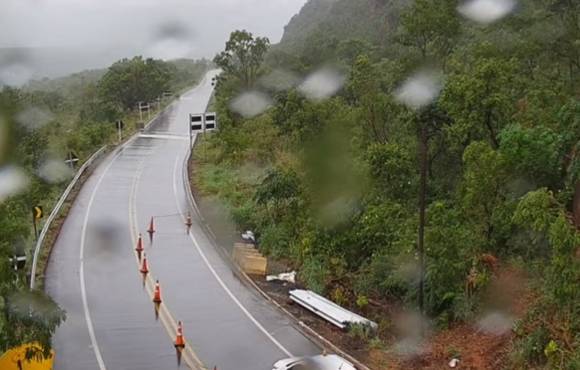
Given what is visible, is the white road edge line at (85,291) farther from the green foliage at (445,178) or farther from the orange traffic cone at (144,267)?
the green foliage at (445,178)

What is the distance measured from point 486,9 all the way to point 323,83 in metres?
8.97

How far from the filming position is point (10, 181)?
20.5 meters

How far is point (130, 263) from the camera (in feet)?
69.4

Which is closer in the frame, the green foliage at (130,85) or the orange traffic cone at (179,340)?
the orange traffic cone at (179,340)

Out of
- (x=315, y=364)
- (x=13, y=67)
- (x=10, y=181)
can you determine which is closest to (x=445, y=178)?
(x=315, y=364)

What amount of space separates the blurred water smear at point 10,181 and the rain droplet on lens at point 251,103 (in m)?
21.0

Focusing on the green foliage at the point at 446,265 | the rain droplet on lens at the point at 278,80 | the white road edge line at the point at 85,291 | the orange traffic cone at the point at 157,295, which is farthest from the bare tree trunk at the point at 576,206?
the rain droplet on lens at the point at 278,80

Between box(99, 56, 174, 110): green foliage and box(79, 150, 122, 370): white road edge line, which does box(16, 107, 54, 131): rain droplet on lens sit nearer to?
box(79, 150, 122, 370): white road edge line

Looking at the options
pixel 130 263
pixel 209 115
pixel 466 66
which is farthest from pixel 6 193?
pixel 209 115

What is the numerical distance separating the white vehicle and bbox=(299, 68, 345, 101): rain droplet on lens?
1945 cm

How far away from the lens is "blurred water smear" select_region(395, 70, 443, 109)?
77.8 ft

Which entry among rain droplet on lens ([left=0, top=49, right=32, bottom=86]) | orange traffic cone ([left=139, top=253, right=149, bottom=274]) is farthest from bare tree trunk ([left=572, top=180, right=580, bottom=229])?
rain droplet on lens ([left=0, top=49, right=32, bottom=86])

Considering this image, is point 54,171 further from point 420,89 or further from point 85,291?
point 420,89

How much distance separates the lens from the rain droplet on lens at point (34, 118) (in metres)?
35.3
